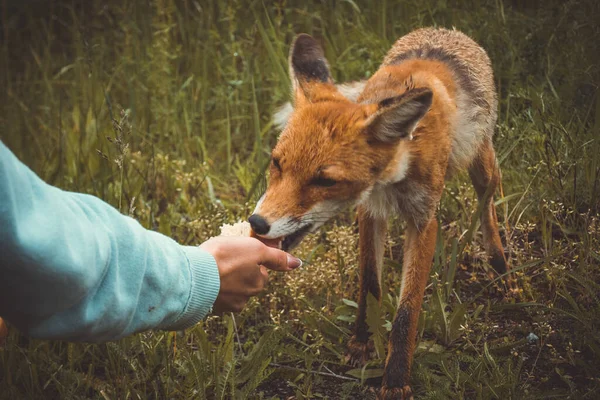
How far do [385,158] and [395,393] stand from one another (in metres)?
1.00

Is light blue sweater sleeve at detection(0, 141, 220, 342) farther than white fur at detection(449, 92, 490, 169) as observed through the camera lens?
No

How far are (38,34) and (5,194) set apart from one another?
6.58 metres

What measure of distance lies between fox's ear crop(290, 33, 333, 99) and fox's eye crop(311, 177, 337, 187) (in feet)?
2.25

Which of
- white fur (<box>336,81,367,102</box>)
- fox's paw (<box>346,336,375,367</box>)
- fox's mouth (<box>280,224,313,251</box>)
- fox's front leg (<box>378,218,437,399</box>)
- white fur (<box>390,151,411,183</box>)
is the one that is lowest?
fox's paw (<box>346,336,375,367</box>)

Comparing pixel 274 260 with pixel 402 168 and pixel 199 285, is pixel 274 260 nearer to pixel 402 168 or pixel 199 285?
pixel 199 285

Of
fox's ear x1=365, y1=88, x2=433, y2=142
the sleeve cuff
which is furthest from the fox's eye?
the sleeve cuff

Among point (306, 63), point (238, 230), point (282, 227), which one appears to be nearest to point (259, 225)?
point (282, 227)

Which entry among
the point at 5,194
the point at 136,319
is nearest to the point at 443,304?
the point at 136,319

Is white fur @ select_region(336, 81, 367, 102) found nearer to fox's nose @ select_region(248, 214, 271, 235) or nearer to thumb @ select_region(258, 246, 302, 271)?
fox's nose @ select_region(248, 214, 271, 235)

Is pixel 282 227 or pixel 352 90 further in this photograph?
pixel 352 90

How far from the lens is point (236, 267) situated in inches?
71.8

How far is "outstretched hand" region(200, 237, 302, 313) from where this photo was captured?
1.80 metres

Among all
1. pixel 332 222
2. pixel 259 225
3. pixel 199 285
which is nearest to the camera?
pixel 199 285

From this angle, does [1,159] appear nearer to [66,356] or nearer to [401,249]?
[66,356]
